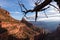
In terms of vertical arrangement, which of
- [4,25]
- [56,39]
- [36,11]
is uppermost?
[36,11]

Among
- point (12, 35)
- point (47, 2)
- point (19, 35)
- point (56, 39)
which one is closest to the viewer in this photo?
point (47, 2)

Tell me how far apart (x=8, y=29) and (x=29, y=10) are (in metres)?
36.6

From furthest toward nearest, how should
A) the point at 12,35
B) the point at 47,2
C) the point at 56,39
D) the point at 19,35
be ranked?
the point at 56,39, the point at 19,35, the point at 12,35, the point at 47,2

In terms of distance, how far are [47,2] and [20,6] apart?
6.53 ft

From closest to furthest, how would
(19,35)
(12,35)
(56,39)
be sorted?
1. (12,35)
2. (19,35)
3. (56,39)

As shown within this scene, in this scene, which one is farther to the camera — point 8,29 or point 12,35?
point 8,29

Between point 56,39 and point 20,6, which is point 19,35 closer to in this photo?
point 56,39

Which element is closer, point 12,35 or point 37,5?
point 37,5

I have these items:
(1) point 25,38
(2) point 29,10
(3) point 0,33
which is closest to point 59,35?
(1) point 25,38

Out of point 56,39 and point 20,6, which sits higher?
point 20,6

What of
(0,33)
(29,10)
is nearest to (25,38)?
(0,33)

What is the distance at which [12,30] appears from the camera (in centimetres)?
5244

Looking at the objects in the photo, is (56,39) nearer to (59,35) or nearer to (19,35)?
(59,35)

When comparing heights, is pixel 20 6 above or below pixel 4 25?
above
